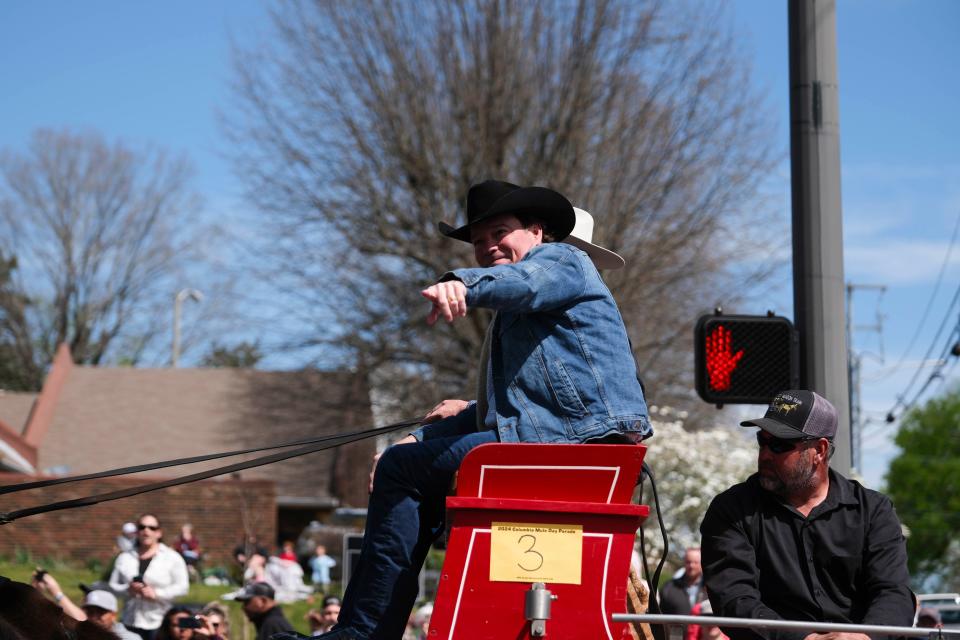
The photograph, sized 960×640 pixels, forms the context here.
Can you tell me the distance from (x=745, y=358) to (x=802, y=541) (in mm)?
3147

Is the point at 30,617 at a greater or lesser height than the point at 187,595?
Answer: greater

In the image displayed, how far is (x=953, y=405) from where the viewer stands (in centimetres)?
8081

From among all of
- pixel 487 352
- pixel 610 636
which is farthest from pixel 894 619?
pixel 487 352

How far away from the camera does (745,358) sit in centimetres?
799

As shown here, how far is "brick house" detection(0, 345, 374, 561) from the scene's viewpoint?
31.4m

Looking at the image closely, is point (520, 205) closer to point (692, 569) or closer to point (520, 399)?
point (520, 399)

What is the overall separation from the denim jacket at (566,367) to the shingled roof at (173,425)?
3103cm

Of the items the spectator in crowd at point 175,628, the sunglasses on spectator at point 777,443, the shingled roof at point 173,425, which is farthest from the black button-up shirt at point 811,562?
the shingled roof at point 173,425

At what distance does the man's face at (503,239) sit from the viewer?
4844 mm

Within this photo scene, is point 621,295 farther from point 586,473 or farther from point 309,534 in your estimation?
point 586,473

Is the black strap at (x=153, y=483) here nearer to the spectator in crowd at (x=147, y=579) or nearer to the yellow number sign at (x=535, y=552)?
the yellow number sign at (x=535, y=552)

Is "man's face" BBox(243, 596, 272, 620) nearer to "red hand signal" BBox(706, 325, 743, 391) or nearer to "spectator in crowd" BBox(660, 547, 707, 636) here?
"spectator in crowd" BBox(660, 547, 707, 636)

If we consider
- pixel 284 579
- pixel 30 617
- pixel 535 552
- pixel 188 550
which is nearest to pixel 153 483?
pixel 30 617

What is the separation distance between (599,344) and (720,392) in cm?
359
